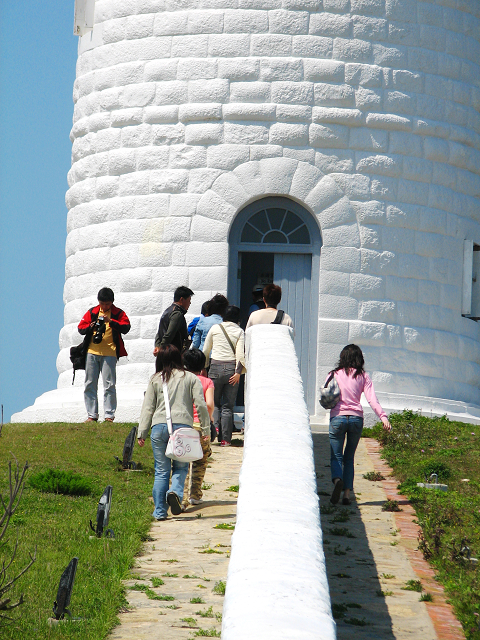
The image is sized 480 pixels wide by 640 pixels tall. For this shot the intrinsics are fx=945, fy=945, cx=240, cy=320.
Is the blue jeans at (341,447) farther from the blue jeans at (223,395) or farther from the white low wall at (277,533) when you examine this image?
the blue jeans at (223,395)

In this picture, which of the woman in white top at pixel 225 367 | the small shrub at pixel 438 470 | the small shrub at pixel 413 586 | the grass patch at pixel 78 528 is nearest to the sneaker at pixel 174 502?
the grass patch at pixel 78 528

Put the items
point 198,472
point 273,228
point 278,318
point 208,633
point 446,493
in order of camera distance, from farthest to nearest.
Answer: point 273,228
point 278,318
point 446,493
point 198,472
point 208,633

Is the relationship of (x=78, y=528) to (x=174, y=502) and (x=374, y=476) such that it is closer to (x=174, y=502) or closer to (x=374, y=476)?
(x=174, y=502)

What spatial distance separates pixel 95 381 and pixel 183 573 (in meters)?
5.95

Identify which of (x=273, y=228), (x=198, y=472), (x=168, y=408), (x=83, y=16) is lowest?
(x=198, y=472)

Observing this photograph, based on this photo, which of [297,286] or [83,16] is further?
[83,16]

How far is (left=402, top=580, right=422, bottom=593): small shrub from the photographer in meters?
6.04

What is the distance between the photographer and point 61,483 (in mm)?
7984

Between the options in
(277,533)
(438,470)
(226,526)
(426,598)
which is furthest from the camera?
(438,470)

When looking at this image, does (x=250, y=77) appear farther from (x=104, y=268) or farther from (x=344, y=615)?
(x=344, y=615)

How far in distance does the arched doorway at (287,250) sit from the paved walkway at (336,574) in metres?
4.88

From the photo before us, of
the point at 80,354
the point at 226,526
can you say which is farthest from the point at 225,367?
the point at 226,526

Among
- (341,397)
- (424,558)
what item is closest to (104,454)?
(341,397)

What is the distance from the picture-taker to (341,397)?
857 centimetres
